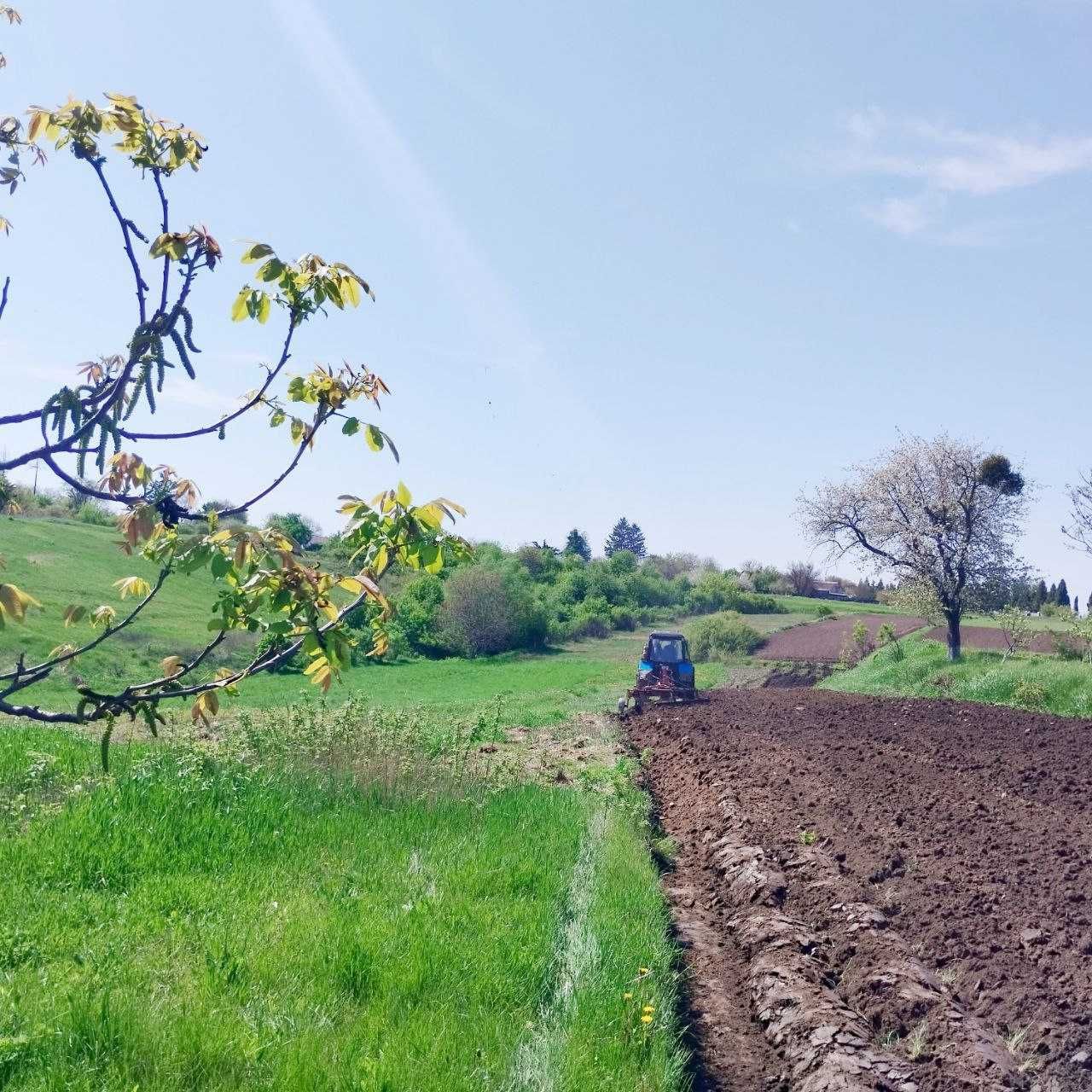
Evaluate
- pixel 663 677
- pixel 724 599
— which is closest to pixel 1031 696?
pixel 663 677

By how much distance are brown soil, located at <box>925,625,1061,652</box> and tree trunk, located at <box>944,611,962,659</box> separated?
3180mm

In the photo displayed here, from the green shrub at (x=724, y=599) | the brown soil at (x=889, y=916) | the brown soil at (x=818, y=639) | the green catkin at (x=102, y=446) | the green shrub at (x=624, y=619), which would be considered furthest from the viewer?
the green shrub at (x=624, y=619)

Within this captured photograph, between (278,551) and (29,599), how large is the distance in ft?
2.19

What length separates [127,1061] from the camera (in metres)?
4.39

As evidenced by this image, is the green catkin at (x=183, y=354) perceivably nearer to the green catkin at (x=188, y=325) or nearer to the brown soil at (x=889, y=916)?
the green catkin at (x=188, y=325)

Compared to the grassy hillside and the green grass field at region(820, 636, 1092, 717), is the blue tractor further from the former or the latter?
the grassy hillside

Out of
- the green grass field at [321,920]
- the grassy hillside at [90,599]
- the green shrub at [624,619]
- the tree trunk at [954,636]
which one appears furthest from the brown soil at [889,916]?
the green shrub at [624,619]

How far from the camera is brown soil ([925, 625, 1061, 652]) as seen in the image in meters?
32.9

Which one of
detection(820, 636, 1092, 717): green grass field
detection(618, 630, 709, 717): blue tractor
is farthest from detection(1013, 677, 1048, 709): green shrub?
detection(618, 630, 709, 717): blue tractor

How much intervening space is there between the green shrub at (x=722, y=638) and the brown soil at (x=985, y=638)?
8579mm

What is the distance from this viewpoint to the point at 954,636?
2864 centimetres

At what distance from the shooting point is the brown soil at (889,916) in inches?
209

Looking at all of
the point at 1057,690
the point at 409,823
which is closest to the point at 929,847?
the point at 409,823

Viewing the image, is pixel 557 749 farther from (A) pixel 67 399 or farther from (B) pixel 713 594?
(B) pixel 713 594
